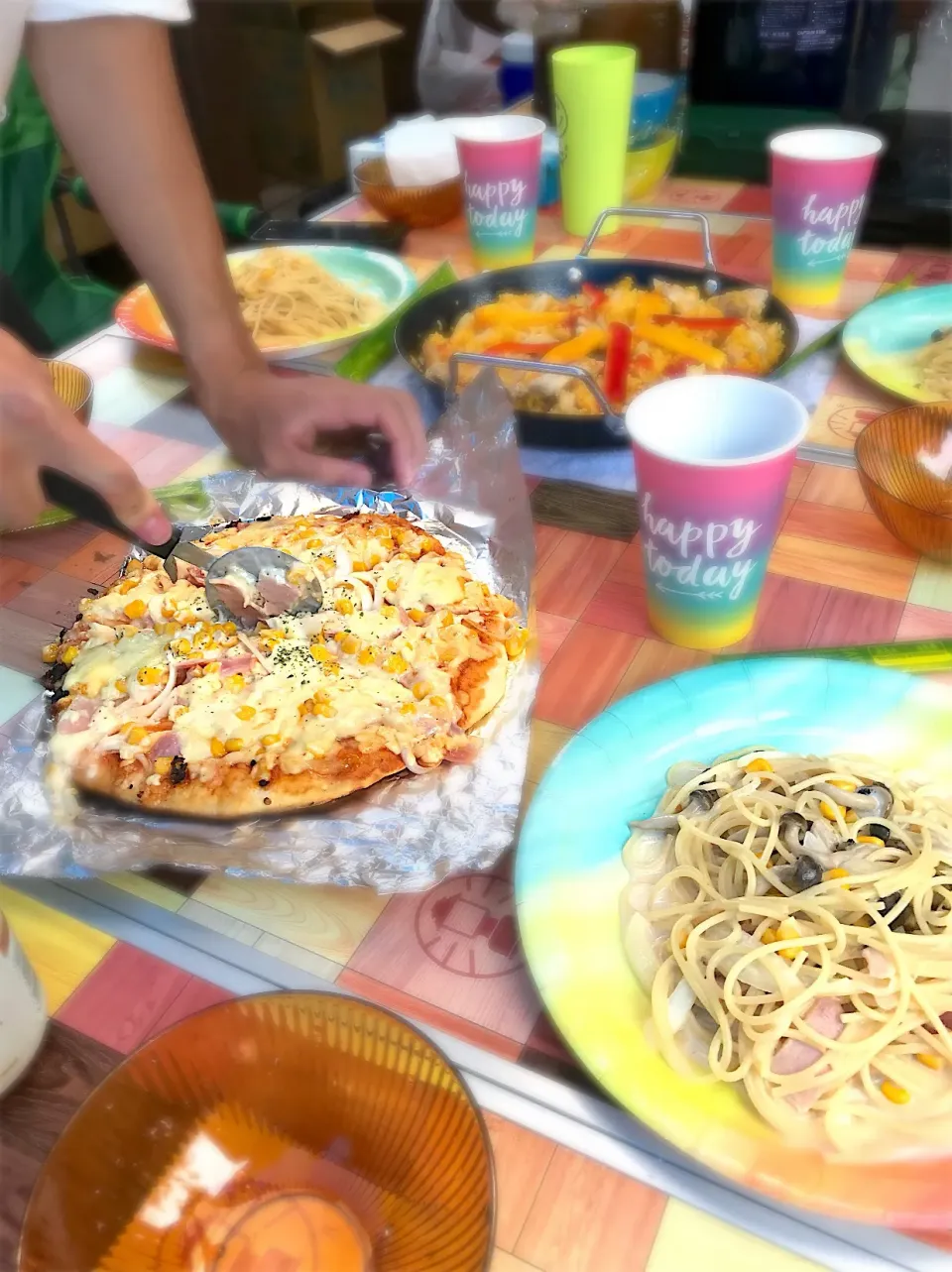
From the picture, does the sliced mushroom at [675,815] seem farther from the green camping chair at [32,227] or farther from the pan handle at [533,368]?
the green camping chair at [32,227]

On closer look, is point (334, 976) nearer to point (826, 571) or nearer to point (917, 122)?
point (826, 571)

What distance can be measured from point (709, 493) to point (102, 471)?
515 millimetres

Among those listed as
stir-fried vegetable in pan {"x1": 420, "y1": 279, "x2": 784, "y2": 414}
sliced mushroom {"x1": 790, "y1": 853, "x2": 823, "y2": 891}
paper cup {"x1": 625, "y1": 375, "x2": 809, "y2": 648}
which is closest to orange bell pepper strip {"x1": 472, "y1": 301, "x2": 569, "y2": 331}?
stir-fried vegetable in pan {"x1": 420, "y1": 279, "x2": 784, "y2": 414}

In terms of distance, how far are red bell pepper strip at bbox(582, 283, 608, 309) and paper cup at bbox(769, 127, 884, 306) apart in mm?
285

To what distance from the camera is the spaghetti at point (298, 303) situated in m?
1.43

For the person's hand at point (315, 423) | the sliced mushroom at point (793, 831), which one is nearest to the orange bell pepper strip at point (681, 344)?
the person's hand at point (315, 423)

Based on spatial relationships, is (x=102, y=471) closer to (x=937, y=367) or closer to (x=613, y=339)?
(x=613, y=339)

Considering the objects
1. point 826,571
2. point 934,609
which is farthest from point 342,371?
point 934,609

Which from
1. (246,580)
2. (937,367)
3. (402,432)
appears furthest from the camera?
(937,367)

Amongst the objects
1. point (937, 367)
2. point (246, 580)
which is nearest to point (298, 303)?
point (246, 580)

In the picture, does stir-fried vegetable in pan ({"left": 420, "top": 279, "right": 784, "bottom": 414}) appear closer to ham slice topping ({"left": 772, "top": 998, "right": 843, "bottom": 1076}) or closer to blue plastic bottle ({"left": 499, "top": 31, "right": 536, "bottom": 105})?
ham slice topping ({"left": 772, "top": 998, "right": 843, "bottom": 1076})

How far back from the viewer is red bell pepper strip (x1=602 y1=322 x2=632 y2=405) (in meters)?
1.23

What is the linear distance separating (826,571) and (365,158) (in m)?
1.31

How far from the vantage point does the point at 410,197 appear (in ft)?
5.68
